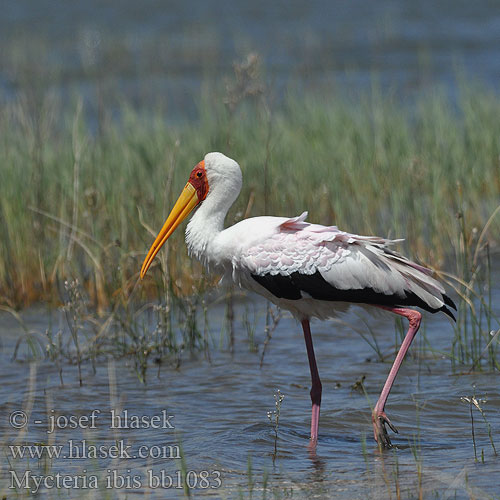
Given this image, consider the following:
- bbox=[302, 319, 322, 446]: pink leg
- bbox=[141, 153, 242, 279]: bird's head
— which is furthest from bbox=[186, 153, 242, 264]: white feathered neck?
bbox=[302, 319, 322, 446]: pink leg

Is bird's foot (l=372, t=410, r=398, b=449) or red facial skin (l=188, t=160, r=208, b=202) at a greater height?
red facial skin (l=188, t=160, r=208, b=202)

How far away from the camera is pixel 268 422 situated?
5156 mm

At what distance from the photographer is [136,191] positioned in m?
7.59

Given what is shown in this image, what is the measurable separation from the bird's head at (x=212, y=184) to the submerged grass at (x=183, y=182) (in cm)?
65

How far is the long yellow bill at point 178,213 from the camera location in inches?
211

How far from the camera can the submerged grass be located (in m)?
6.45

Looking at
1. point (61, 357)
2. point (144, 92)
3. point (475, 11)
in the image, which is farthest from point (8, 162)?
point (475, 11)

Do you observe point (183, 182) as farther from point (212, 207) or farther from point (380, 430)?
point (380, 430)

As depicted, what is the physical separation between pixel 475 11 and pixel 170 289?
19.9m

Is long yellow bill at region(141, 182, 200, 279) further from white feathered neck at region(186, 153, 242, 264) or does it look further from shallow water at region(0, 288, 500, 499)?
shallow water at region(0, 288, 500, 499)

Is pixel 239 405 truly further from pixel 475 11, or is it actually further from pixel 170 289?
pixel 475 11

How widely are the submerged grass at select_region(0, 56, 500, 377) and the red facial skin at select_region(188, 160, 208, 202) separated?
653mm

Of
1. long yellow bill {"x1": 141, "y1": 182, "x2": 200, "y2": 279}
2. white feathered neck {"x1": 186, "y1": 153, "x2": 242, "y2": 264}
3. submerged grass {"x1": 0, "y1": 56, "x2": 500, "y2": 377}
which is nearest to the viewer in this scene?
white feathered neck {"x1": 186, "y1": 153, "x2": 242, "y2": 264}

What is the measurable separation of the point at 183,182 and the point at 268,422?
121 inches
